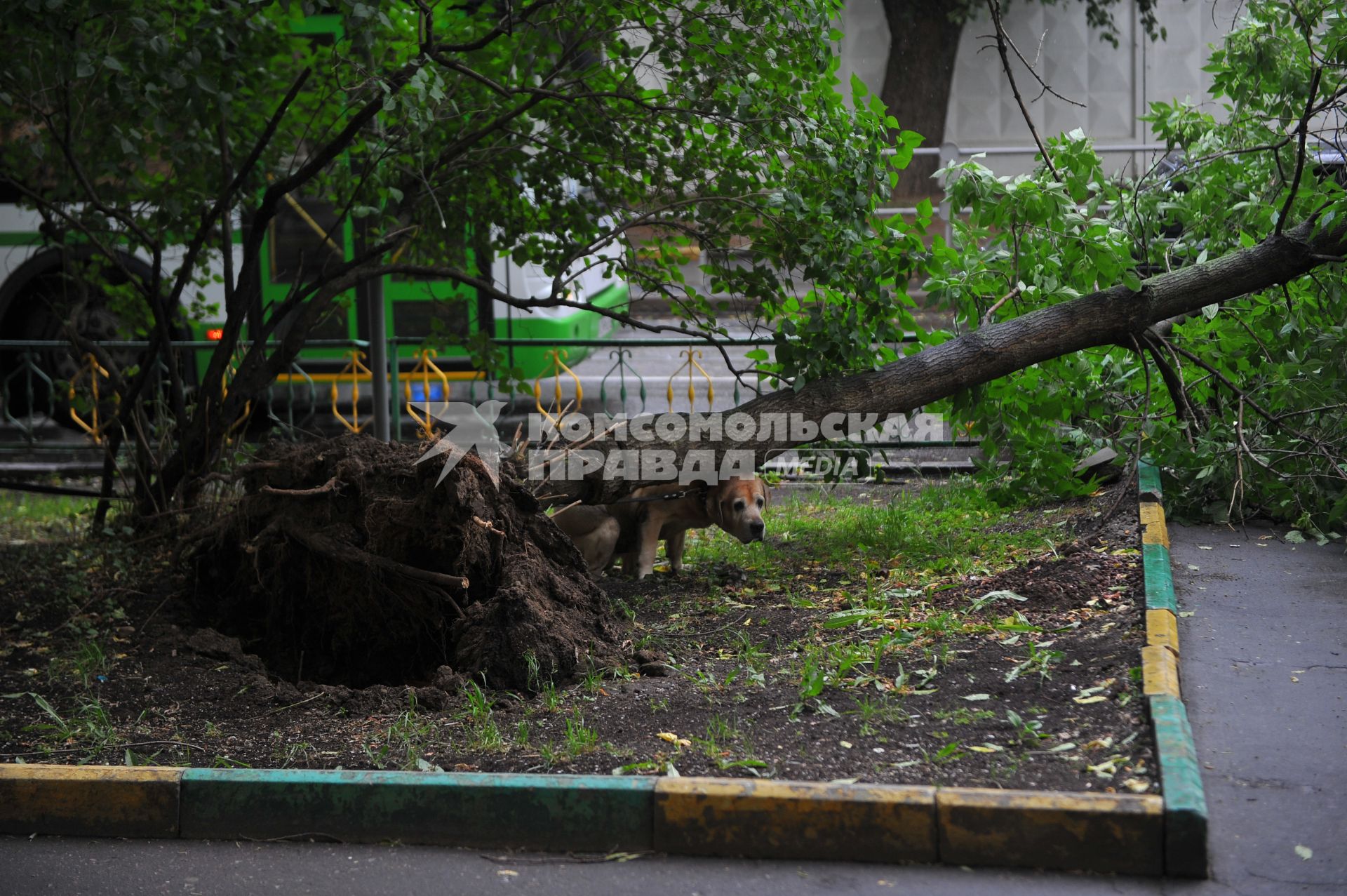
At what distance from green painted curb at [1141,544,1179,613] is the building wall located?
42.0 feet

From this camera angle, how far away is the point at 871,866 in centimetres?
342

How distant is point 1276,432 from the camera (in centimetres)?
719

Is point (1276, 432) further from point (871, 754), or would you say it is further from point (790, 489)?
point (871, 754)

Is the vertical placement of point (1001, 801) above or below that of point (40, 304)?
below

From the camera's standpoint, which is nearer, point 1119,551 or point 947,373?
point 1119,551

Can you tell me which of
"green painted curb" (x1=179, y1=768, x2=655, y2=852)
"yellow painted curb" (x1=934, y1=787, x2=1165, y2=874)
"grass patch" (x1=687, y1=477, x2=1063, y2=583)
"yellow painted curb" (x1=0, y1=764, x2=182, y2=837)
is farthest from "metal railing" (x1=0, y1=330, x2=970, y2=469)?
"yellow painted curb" (x1=934, y1=787, x2=1165, y2=874)

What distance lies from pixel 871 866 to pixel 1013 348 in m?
3.87

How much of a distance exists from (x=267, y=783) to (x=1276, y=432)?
602cm

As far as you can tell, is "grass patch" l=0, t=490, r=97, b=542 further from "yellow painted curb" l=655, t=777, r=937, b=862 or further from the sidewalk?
the sidewalk

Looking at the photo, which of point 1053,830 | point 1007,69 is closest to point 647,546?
point 1007,69

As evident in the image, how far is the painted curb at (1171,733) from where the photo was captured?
3.24 metres

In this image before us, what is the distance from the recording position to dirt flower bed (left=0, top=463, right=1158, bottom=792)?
3.91 m

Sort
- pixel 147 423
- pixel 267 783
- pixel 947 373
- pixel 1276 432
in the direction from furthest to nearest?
pixel 147 423 < pixel 1276 432 < pixel 947 373 < pixel 267 783

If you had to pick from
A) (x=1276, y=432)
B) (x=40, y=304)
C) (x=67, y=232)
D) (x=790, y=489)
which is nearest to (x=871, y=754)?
(x=1276, y=432)
